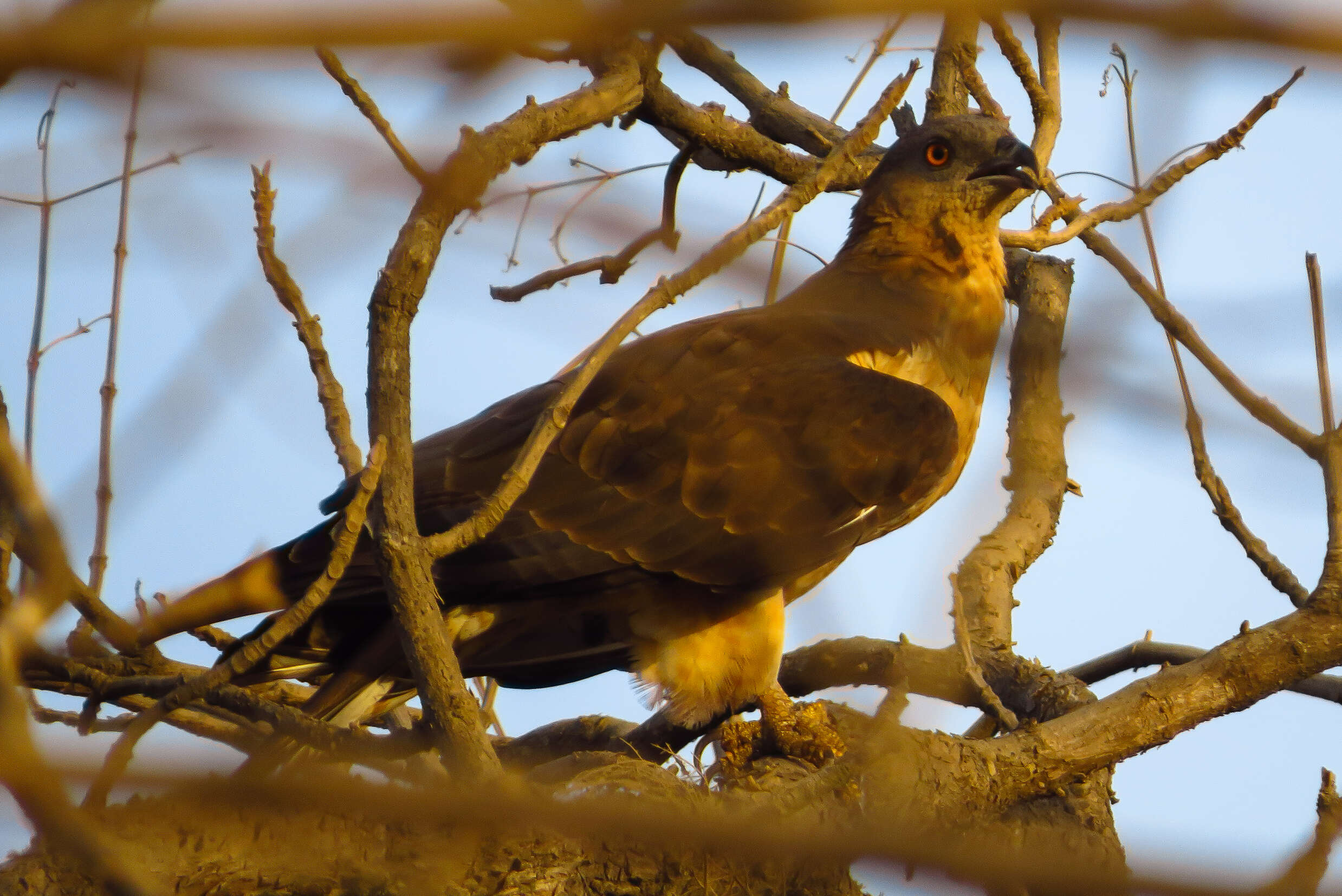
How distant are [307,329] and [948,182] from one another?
129 inches

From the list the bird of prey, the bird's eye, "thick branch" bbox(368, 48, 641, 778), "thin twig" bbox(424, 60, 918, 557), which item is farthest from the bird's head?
"thick branch" bbox(368, 48, 641, 778)

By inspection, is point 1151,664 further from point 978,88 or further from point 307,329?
point 307,329

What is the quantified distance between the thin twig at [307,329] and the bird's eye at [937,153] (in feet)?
9.98

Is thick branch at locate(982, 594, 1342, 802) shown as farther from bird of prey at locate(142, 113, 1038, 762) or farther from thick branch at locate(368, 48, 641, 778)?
thick branch at locate(368, 48, 641, 778)

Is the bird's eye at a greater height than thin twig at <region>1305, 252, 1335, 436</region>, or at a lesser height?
greater

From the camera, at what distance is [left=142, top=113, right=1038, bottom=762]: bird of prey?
13.6 ft

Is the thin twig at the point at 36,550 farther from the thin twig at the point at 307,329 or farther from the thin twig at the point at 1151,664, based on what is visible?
the thin twig at the point at 1151,664

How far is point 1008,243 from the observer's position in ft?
15.7

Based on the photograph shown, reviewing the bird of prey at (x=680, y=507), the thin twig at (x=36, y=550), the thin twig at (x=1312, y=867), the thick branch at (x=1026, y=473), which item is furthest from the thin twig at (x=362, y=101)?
the thick branch at (x=1026, y=473)

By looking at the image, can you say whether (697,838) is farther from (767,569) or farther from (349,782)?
(767,569)

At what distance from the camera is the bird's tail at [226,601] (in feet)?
7.94

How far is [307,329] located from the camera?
253 centimetres

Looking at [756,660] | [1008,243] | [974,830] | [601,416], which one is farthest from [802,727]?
[1008,243]

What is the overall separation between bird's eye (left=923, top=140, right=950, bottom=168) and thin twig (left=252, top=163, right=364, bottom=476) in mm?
3041
